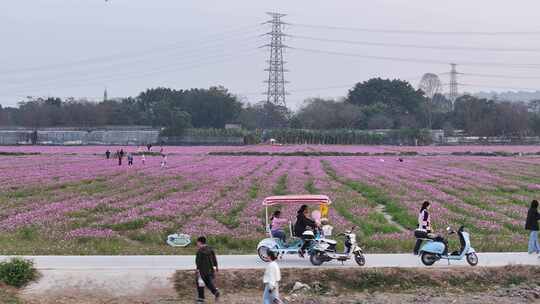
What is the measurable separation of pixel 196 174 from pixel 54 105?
122 meters

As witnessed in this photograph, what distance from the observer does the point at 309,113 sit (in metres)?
154

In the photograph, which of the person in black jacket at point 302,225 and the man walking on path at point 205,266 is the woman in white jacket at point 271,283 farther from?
the person in black jacket at point 302,225

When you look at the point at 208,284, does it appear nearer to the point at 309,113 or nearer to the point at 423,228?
the point at 423,228

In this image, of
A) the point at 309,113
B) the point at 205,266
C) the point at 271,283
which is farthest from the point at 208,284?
the point at 309,113

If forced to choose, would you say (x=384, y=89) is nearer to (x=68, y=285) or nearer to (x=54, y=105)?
(x=54, y=105)

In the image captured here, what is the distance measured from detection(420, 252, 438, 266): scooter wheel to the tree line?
377 feet

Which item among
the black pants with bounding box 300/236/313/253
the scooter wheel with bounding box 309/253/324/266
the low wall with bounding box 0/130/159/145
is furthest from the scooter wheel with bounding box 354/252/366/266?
the low wall with bounding box 0/130/159/145

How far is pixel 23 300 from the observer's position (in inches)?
622

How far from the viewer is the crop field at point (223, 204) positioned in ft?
72.6

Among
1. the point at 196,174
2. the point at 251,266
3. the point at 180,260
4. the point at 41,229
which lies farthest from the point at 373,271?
the point at 196,174

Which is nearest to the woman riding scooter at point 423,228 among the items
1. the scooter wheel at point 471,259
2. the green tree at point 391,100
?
the scooter wheel at point 471,259

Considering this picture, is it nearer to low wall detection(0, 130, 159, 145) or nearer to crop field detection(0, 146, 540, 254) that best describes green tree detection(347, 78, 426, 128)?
low wall detection(0, 130, 159, 145)

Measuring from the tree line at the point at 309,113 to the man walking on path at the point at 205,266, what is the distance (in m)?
117

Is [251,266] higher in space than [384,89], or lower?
lower
